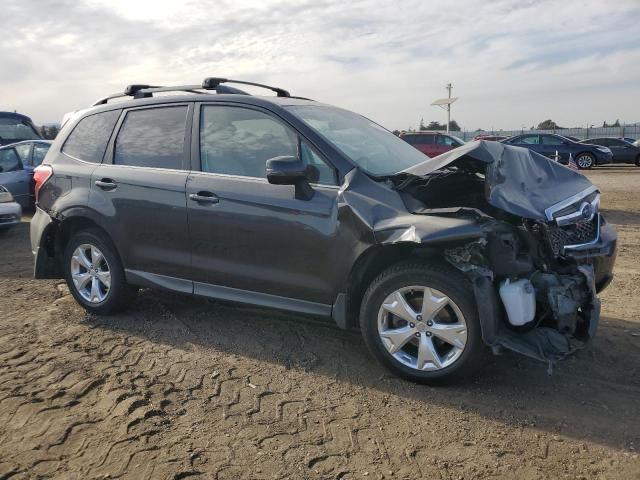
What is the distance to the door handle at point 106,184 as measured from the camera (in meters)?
4.75

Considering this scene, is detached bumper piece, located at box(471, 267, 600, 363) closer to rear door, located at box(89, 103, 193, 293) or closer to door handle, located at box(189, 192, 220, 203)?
door handle, located at box(189, 192, 220, 203)

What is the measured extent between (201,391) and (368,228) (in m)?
1.48

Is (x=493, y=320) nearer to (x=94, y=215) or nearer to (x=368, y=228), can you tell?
(x=368, y=228)

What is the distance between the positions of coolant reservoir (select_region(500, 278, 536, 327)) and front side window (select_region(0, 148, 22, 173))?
1037 cm

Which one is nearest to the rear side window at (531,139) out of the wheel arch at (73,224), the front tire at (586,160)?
the front tire at (586,160)

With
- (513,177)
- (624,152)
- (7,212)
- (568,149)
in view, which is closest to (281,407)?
(513,177)

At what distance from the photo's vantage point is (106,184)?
4.78 metres

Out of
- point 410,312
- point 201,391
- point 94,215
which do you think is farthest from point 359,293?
point 94,215

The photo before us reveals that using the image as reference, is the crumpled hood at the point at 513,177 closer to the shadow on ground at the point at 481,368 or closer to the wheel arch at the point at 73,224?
the shadow on ground at the point at 481,368

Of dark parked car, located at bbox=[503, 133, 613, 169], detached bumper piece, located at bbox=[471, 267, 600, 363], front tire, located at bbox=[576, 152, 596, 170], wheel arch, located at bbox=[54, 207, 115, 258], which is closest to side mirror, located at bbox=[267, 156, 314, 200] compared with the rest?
detached bumper piece, located at bbox=[471, 267, 600, 363]

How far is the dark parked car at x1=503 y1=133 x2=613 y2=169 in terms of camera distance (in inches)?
885

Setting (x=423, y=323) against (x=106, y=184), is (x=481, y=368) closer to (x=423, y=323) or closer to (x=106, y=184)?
(x=423, y=323)

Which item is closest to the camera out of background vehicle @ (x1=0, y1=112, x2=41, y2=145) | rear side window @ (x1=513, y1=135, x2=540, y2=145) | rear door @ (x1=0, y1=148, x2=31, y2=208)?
rear door @ (x1=0, y1=148, x2=31, y2=208)

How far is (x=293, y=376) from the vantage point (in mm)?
3805
